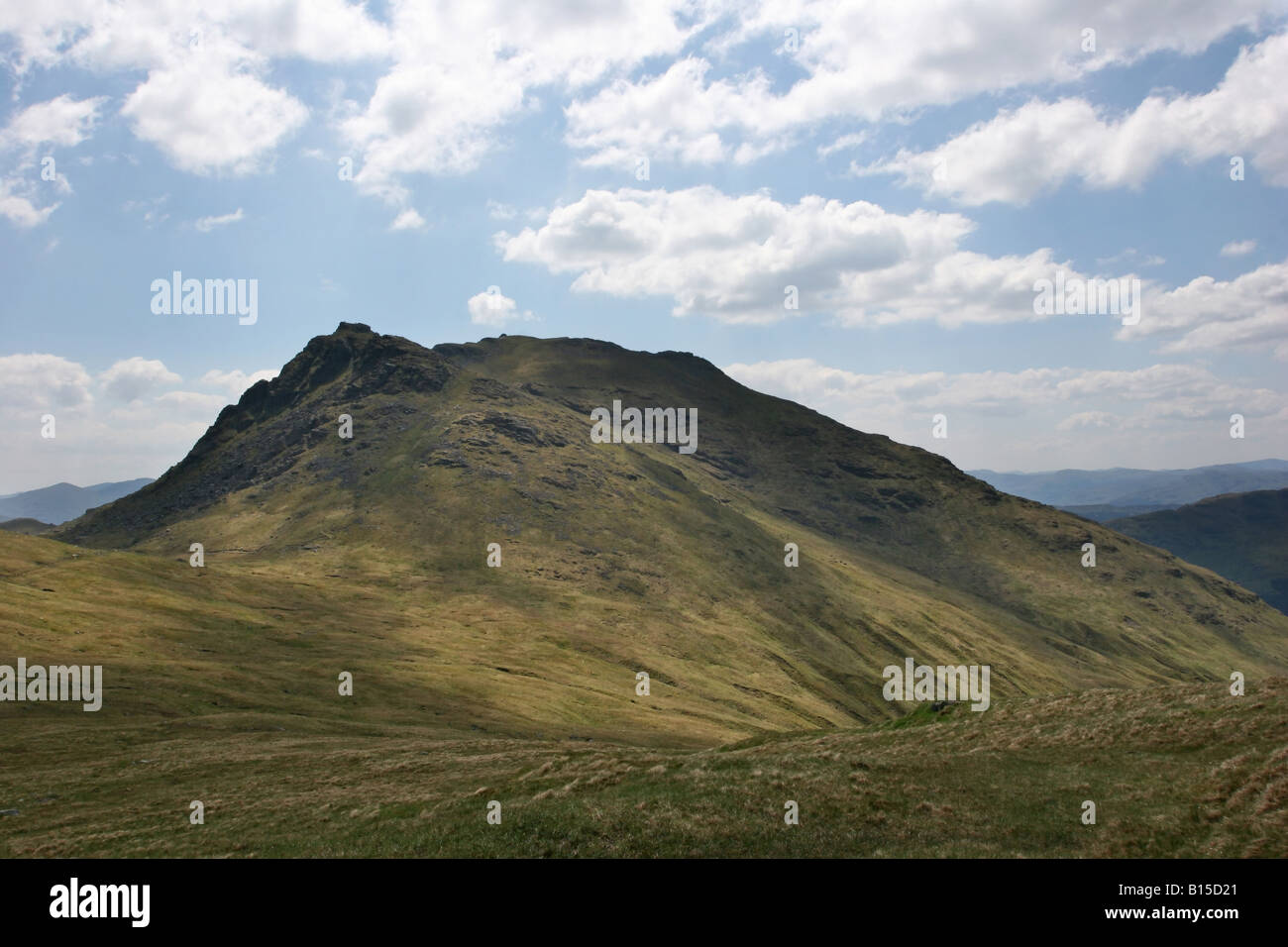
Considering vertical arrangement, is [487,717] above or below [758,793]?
below

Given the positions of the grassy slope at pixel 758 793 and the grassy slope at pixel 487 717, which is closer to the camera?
the grassy slope at pixel 758 793

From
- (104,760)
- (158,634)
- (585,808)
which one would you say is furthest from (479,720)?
(585,808)

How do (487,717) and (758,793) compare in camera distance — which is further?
(487,717)

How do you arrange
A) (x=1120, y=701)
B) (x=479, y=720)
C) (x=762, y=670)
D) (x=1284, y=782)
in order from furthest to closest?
(x=762, y=670) < (x=479, y=720) < (x=1120, y=701) < (x=1284, y=782)

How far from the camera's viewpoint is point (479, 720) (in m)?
75.1

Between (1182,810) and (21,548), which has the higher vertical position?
(21,548)

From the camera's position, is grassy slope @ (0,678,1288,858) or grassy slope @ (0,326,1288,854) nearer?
grassy slope @ (0,678,1288,858)

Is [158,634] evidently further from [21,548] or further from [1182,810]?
[1182,810]
